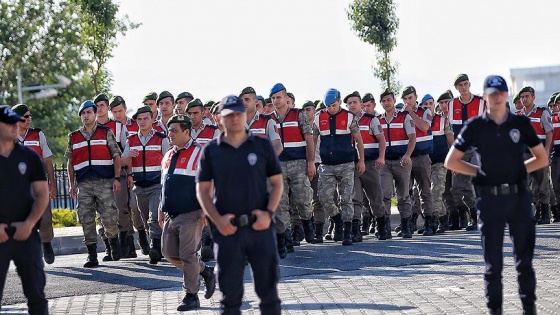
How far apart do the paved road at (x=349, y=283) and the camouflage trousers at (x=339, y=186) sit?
0.51 meters

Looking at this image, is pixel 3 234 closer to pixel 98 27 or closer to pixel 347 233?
pixel 347 233

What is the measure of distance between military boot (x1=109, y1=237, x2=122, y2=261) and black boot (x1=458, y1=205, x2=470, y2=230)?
5794 millimetres

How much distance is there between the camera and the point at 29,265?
9.48 m

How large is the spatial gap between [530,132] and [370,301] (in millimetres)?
2711

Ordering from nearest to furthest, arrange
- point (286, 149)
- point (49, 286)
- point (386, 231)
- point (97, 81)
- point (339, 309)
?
point (339, 309)
point (49, 286)
point (286, 149)
point (386, 231)
point (97, 81)

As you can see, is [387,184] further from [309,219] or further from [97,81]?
[97,81]

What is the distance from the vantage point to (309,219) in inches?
715

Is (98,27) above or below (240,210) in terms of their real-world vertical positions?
above

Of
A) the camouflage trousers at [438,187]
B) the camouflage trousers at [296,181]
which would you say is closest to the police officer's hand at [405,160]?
the camouflage trousers at [438,187]

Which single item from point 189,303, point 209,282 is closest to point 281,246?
point 209,282

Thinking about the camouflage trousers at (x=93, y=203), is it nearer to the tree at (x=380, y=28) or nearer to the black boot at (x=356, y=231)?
the black boot at (x=356, y=231)

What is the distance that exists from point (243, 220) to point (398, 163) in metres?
10.2

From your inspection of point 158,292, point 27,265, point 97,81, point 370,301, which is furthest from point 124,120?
point 97,81

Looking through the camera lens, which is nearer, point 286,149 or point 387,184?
point 286,149
